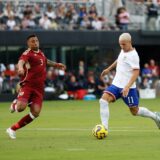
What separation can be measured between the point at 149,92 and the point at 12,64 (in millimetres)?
6593

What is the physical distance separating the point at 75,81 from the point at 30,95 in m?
21.6

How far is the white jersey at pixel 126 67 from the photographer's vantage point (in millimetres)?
17016

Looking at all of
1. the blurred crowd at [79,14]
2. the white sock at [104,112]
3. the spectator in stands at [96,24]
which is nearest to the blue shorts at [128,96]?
the white sock at [104,112]

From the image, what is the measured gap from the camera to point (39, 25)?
1560 inches

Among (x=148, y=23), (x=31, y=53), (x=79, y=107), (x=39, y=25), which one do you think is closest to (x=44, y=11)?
(x=39, y=25)

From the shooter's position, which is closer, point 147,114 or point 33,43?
point 33,43

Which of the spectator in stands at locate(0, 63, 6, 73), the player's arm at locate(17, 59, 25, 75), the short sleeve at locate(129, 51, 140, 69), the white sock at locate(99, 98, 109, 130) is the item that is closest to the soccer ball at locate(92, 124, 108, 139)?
the white sock at locate(99, 98, 109, 130)

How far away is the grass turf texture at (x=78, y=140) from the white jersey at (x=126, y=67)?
3.70 ft

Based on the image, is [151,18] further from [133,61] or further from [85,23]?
[133,61]

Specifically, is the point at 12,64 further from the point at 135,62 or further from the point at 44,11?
the point at 135,62

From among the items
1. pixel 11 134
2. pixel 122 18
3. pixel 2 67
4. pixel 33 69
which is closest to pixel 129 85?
pixel 33 69

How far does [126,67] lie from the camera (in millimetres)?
17125

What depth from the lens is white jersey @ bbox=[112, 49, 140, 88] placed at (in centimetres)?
1702

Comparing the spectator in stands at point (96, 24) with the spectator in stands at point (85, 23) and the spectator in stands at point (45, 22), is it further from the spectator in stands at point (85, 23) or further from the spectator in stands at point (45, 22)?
the spectator in stands at point (45, 22)
